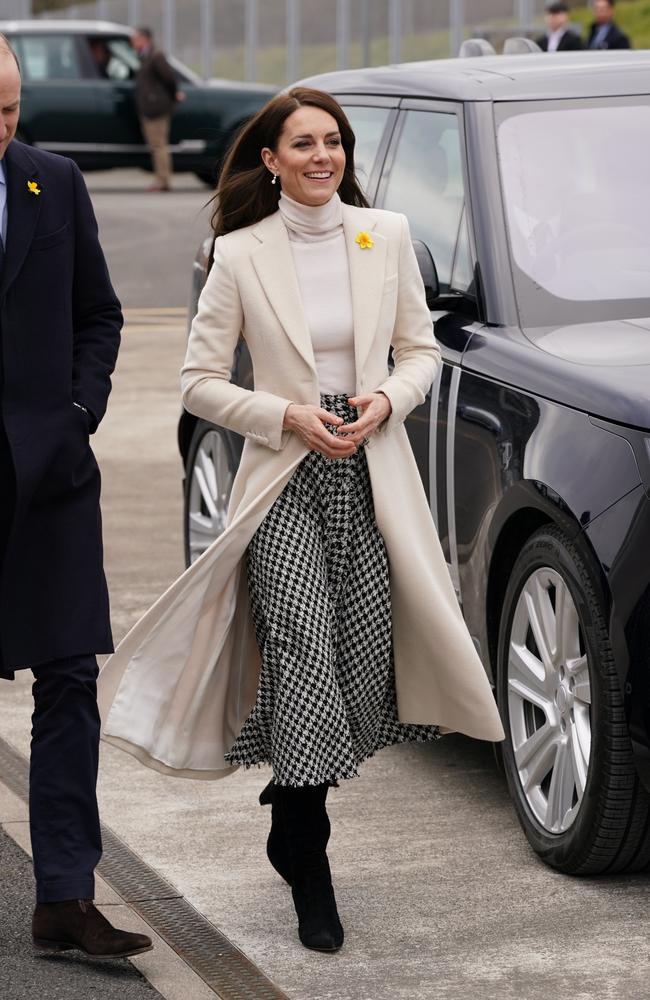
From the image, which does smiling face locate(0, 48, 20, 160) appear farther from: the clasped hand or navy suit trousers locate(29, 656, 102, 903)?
→ navy suit trousers locate(29, 656, 102, 903)

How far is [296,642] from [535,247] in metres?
1.61

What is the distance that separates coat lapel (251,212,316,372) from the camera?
412 centimetres

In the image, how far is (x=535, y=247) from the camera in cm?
522

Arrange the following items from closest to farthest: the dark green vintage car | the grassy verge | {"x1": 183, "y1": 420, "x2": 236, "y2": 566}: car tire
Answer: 1. {"x1": 183, "y1": 420, "x2": 236, "y2": 566}: car tire
2. the dark green vintage car
3. the grassy verge

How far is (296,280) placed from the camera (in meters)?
4.16

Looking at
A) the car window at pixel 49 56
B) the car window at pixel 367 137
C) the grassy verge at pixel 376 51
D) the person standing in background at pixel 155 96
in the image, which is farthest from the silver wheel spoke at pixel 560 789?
the grassy verge at pixel 376 51

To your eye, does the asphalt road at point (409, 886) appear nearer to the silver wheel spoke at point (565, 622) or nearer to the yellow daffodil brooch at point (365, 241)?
the silver wheel spoke at point (565, 622)

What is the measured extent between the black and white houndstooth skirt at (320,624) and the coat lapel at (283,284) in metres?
0.15

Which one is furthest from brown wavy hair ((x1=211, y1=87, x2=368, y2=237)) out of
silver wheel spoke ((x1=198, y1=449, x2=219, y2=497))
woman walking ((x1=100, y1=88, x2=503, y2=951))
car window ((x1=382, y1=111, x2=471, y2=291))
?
silver wheel spoke ((x1=198, y1=449, x2=219, y2=497))

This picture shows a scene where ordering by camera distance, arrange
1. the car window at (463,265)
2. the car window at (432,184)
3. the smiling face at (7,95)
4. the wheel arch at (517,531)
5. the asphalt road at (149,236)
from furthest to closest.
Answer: the asphalt road at (149,236), the car window at (432,184), the car window at (463,265), the wheel arch at (517,531), the smiling face at (7,95)

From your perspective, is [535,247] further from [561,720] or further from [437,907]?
[437,907]

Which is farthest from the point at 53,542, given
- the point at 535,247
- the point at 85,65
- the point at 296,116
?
the point at 85,65

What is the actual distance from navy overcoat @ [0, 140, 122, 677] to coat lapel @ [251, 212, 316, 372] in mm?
343

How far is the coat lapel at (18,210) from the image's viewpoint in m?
3.98
